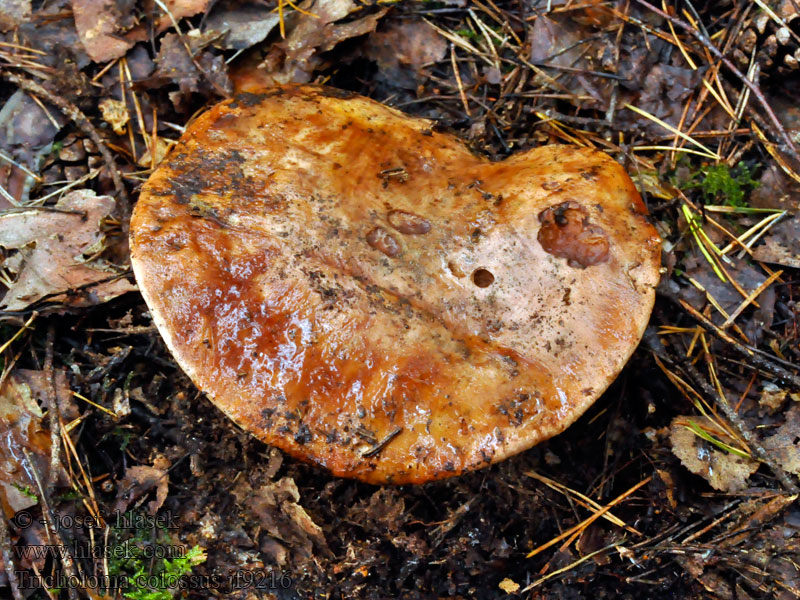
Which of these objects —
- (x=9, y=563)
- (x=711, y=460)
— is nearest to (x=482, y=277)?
(x=711, y=460)

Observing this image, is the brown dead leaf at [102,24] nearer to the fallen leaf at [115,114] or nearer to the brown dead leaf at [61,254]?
the fallen leaf at [115,114]

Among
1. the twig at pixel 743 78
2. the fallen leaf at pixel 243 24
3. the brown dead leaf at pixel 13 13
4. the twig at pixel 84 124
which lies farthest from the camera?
the brown dead leaf at pixel 13 13

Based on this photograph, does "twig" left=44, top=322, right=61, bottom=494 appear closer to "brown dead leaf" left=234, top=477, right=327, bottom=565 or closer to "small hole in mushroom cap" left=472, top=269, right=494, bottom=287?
"brown dead leaf" left=234, top=477, right=327, bottom=565

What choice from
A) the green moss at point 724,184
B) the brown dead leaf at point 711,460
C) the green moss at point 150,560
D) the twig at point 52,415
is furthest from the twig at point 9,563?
the green moss at point 724,184

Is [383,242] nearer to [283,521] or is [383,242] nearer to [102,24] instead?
[283,521]

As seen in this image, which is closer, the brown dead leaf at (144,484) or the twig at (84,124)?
the brown dead leaf at (144,484)
